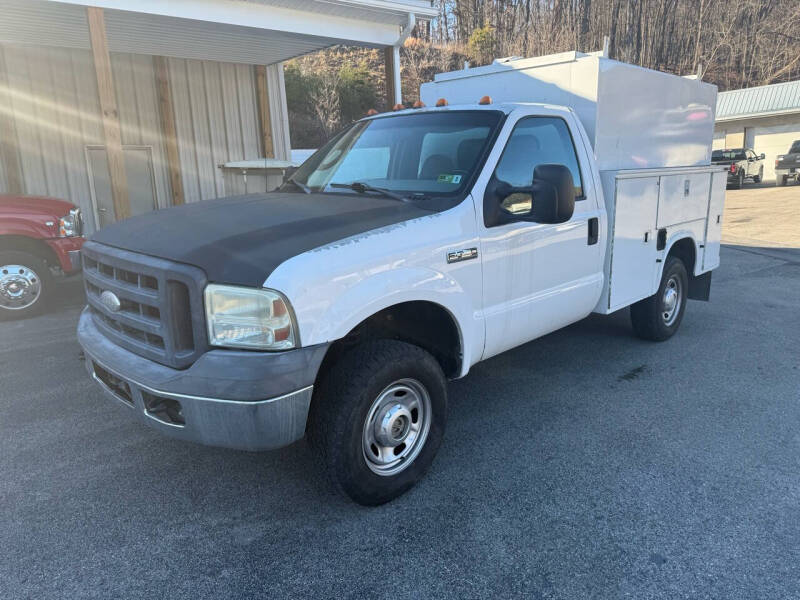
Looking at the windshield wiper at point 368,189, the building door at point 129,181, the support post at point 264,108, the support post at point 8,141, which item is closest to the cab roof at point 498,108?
the windshield wiper at point 368,189

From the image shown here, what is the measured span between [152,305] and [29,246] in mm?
5131

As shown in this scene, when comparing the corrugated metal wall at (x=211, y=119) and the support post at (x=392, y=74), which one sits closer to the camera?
the support post at (x=392, y=74)

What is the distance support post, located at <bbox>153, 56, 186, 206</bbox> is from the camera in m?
11.0

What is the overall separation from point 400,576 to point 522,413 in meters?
1.83

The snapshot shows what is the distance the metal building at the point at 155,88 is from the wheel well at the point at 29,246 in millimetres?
943

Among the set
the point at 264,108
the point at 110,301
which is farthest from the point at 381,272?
the point at 264,108

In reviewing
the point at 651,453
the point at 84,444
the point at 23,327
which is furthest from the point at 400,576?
the point at 23,327

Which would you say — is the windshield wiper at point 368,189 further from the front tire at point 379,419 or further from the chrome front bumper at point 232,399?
the chrome front bumper at point 232,399

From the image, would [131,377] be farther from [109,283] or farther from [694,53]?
[694,53]

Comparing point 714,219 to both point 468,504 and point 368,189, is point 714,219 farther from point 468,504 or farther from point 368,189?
point 468,504

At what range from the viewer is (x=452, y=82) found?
5344 mm

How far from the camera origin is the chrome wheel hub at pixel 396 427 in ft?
9.51

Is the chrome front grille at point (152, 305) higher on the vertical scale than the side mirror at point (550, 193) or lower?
lower

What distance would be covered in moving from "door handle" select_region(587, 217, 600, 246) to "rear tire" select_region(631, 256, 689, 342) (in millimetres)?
1475
